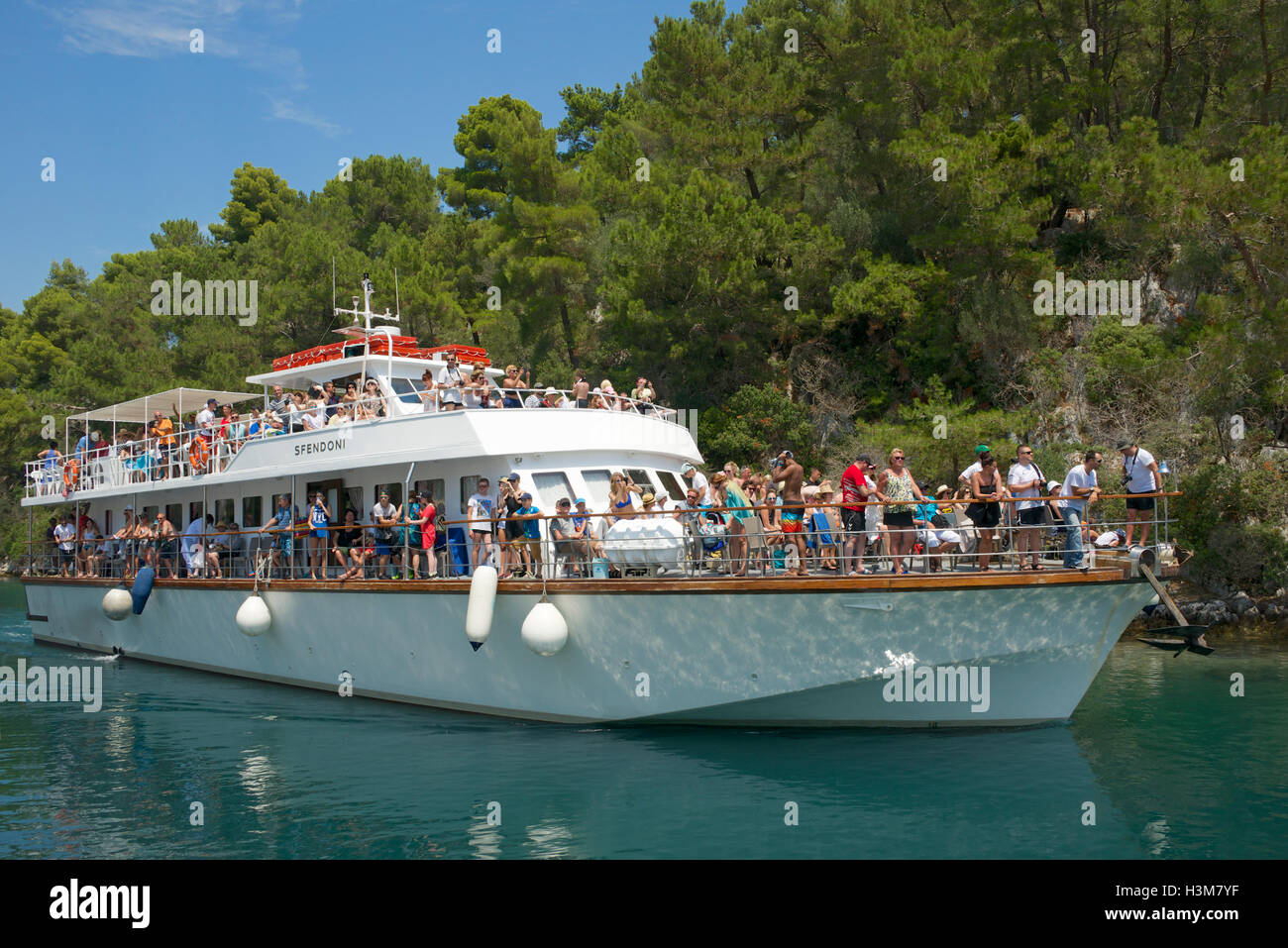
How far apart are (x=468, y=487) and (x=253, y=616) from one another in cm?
387

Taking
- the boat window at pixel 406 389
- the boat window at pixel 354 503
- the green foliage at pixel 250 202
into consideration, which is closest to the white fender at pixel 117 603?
the boat window at pixel 354 503

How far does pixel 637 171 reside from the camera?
33.3 m

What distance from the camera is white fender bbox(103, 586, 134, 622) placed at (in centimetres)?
1834

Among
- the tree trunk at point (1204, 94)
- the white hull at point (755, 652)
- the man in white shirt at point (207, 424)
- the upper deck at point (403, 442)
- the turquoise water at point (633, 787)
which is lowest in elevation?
the turquoise water at point (633, 787)

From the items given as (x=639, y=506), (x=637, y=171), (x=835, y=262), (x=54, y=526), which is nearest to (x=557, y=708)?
(x=639, y=506)

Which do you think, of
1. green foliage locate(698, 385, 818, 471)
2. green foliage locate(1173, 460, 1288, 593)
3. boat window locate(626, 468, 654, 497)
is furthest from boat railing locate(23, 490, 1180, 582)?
green foliage locate(698, 385, 818, 471)

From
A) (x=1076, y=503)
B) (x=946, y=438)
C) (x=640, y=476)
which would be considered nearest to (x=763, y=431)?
(x=946, y=438)

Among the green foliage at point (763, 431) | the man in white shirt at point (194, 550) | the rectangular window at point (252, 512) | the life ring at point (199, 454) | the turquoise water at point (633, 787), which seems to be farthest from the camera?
the green foliage at point (763, 431)

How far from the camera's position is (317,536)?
15266mm

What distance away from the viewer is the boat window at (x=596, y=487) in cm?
1405

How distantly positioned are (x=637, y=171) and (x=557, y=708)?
24577 mm

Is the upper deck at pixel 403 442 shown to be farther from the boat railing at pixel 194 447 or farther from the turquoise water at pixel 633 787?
the turquoise water at pixel 633 787

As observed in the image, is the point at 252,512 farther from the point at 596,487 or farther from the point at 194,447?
the point at 596,487

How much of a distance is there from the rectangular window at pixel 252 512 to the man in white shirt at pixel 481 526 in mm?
5974
